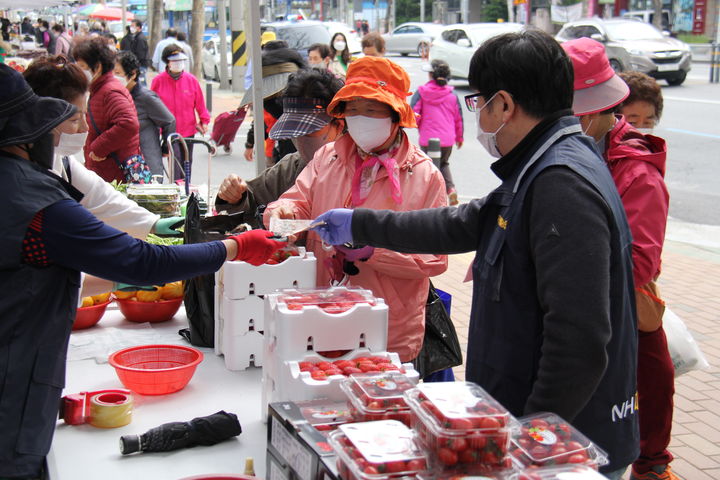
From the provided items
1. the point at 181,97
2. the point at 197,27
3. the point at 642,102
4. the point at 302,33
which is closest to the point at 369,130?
the point at 642,102

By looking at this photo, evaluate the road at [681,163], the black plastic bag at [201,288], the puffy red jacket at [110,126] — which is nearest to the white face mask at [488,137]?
the black plastic bag at [201,288]

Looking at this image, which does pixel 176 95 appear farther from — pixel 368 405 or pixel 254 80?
pixel 368 405

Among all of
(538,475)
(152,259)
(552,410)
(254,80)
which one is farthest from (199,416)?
(254,80)

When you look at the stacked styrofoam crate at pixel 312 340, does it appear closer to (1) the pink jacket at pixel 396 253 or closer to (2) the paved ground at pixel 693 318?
(1) the pink jacket at pixel 396 253

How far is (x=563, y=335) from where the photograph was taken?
181cm

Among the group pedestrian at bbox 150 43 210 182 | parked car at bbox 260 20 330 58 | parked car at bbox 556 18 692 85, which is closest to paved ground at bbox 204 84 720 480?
pedestrian at bbox 150 43 210 182

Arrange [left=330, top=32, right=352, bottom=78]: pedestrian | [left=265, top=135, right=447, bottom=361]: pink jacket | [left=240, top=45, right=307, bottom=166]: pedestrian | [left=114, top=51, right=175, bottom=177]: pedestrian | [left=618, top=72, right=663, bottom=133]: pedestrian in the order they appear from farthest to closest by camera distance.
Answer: [left=330, top=32, right=352, bottom=78]: pedestrian → [left=114, top=51, right=175, bottom=177]: pedestrian → [left=240, top=45, right=307, bottom=166]: pedestrian → [left=618, top=72, right=663, bottom=133]: pedestrian → [left=265, top=135, right=447, bottom=361]: pink jacket

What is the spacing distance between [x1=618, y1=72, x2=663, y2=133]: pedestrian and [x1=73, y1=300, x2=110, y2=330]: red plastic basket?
2676 mm

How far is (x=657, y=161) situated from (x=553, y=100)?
123cm

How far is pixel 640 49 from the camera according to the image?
69.7 feet

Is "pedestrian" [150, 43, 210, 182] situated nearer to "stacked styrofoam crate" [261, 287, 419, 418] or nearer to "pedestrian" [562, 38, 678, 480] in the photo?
"pedestrian" [562, 38, 678, 480]

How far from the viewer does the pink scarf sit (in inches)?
119

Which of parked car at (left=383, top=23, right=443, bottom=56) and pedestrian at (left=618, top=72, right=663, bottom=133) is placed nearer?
pedestrian at (left=618, top=72, right=663, bottom=133)

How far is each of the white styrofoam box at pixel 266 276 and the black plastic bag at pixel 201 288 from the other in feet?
1.01
